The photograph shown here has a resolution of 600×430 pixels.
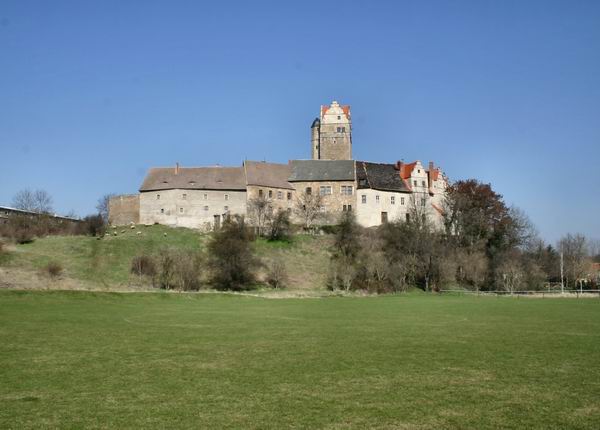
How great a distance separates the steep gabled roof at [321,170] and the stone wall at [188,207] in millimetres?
11171

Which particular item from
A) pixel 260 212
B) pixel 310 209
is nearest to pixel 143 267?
pixel 260 212

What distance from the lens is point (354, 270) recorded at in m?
65.2

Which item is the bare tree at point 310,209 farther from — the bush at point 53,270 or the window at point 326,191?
the bush at point 53,270

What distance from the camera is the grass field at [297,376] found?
9.59m

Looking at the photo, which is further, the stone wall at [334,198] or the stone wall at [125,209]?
the stone wall at [334,198]

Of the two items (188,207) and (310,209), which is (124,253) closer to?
(188,207)

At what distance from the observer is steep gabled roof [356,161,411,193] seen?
3499 inches

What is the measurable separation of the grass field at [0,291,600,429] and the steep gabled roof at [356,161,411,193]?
6377cm

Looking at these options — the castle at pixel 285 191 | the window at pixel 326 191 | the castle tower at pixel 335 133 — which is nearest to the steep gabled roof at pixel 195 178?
the castle at pixel 285 191

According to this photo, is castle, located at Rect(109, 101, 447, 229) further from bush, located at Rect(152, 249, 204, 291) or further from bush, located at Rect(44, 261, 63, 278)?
bush, located at Rect(44, 261, 63, 278)

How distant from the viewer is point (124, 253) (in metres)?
67.1

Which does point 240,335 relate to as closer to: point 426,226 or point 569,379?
point 569,379

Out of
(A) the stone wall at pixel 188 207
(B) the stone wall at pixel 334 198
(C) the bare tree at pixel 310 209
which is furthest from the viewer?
(B) the stone wall at pixel 334 198

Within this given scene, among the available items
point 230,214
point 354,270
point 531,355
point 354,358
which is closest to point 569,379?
point 531,355
